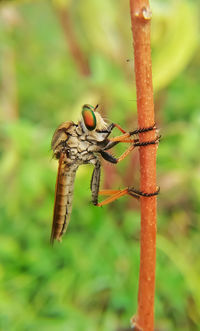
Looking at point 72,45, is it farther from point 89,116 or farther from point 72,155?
point 89,116

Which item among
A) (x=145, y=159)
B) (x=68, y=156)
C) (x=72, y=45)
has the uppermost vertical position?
(x=72, y=45)

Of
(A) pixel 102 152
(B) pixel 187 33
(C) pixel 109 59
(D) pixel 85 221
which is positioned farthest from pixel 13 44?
(A) pixel 102 152

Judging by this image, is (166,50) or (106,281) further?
(166,50)

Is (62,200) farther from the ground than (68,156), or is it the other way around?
(68,156)

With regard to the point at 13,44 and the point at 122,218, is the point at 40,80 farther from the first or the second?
the point at 122,218

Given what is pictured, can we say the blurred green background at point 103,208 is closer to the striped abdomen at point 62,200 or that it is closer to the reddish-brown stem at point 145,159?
the striped abdomen at point 62,200

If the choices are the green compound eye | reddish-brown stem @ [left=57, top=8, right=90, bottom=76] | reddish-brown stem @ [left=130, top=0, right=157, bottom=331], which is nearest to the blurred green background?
reddish-brown stem @ [left=57, top=8, right=90, bottom=76]

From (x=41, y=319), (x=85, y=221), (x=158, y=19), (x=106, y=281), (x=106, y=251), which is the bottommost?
(x=41, y=319)

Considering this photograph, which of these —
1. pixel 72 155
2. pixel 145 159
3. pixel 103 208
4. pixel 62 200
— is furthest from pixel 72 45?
pixel 145 159
